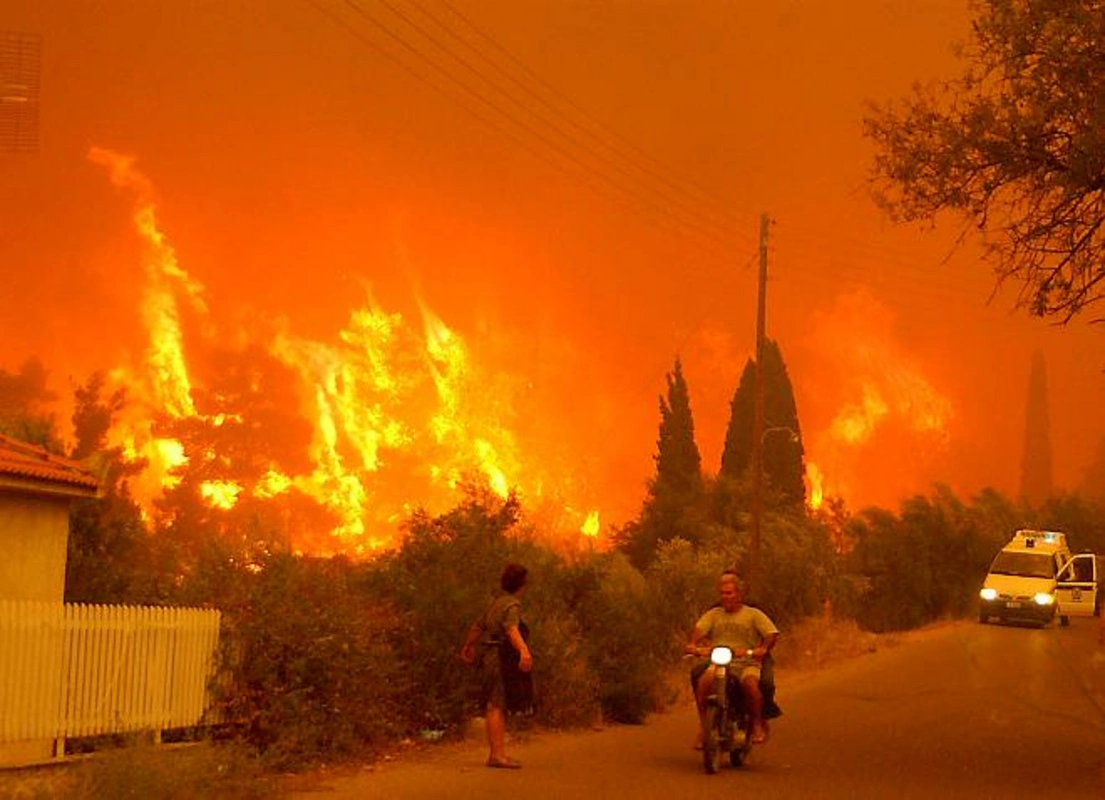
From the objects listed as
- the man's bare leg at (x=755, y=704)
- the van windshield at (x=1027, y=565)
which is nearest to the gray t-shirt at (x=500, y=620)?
the man's bare leg at (x=755, y=704)

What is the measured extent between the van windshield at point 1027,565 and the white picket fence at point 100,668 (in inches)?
1316

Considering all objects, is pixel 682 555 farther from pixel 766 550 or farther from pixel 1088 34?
pixel 1088 34

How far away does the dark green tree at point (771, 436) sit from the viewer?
6175 cm

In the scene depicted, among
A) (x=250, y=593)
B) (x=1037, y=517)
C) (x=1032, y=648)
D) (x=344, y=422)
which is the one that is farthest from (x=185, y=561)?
(x=1037, y=517)

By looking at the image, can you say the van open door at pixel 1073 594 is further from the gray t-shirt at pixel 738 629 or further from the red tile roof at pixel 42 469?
the red tile roof at pixel 42 469

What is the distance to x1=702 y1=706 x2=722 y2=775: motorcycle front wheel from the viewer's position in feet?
42.0

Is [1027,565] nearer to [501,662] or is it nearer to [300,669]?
[501,662]

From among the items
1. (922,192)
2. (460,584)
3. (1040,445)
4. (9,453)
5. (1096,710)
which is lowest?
(1096,710)

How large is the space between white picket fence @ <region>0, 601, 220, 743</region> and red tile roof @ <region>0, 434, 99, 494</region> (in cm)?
183

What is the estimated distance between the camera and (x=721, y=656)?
13.0 m

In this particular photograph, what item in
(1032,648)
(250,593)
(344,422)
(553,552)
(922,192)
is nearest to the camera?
(250,593)

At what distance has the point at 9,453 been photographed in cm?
1404

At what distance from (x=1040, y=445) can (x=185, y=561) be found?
124 meters

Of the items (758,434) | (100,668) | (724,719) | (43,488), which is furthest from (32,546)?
(758,434)
